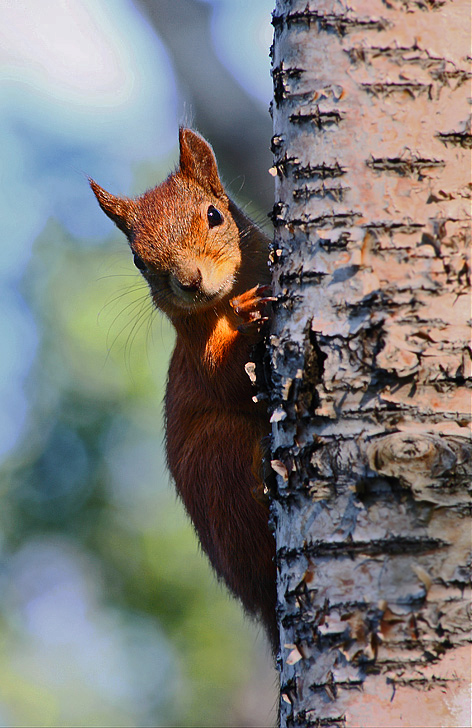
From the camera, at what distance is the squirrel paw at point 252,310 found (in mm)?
2098

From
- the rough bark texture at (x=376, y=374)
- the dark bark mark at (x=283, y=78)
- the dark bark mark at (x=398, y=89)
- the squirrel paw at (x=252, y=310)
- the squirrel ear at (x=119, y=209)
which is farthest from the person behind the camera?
the squirrel ear at (x=119, y=209)

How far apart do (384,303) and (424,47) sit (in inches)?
18.6

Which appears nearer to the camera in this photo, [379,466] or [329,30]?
[379,466]

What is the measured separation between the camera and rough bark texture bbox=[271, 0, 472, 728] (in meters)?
1.14

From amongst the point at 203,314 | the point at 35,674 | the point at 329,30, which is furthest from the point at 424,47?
the point at 35,674

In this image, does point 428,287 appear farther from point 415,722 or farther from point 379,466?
point 415,722

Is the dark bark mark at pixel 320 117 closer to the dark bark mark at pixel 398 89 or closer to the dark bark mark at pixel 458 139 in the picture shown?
the dark bark mark at pixel 398 89

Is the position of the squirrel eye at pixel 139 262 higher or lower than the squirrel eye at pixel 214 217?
lower

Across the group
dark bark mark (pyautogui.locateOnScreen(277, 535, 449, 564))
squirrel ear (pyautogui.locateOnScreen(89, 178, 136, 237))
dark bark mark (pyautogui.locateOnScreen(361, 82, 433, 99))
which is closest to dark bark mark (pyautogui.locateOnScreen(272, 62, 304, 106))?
dark bark mark (pyautogui.locateOnScreen(361, 82, 433, 99))

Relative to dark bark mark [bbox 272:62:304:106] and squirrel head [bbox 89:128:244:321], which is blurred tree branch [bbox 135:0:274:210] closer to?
squirrel head [bbox 89:128:244:321]

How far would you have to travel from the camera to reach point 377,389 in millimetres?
1225

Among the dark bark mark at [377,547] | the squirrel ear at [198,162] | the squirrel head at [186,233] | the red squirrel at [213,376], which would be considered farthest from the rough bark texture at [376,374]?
the squirrel ear at [198,162]

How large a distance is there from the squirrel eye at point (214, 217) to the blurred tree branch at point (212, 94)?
2.27 meters

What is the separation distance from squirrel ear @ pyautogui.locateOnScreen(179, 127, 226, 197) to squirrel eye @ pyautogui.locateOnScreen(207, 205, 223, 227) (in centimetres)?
21
